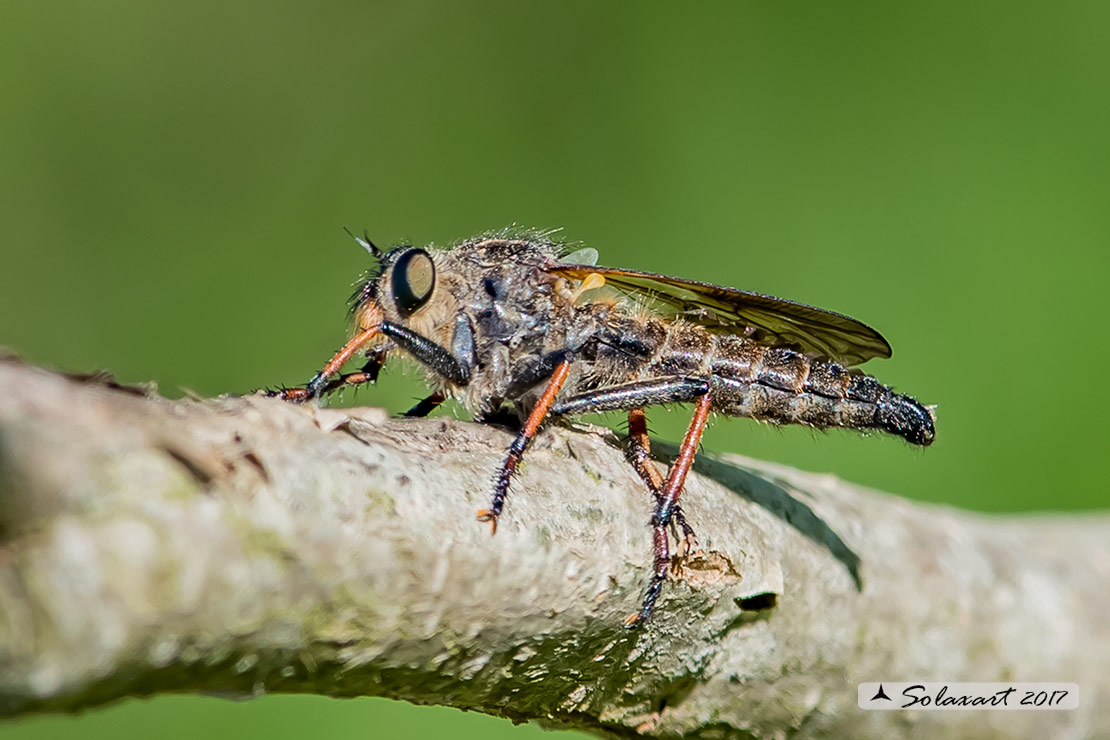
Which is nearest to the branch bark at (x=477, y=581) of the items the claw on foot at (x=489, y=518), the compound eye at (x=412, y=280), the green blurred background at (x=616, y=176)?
the claw on foot at (x=489, y=518)

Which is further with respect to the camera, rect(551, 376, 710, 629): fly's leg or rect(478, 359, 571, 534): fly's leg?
rect(551, 376, 710, 629): fly's leg

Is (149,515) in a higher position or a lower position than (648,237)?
lower

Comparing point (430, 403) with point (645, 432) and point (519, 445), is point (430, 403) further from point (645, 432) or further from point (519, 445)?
point (519, 445)

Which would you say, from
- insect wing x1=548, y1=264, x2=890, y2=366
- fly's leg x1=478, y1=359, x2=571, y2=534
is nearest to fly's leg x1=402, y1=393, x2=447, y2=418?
fly's leg x1=478, y1=359, x2=571, y2=534

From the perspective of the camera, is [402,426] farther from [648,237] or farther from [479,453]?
[648,237]

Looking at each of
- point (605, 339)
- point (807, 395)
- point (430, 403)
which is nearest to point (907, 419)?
point (807, 395)

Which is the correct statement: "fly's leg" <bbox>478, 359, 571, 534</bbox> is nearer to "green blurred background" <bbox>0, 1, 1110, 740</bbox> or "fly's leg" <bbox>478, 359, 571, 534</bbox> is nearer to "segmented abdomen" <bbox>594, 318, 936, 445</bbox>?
"segmented abdomen" <bbox>594, 318, 936, 445</bbox>

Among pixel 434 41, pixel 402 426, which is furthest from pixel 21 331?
pixel 402 426
